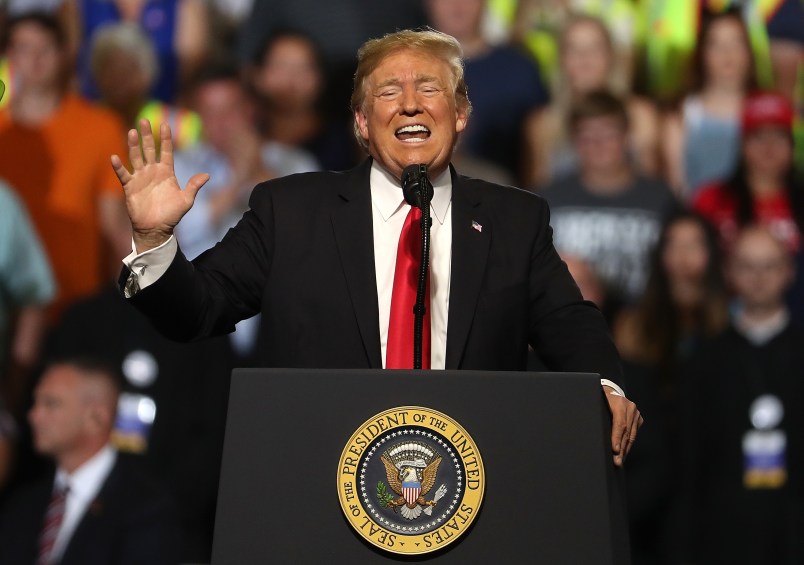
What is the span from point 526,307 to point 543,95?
370cm

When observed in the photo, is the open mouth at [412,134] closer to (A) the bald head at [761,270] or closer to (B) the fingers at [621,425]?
(B) the fingers at [621,425]

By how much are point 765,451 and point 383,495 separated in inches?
126

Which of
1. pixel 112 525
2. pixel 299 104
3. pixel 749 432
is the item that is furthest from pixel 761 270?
pixel 112 525

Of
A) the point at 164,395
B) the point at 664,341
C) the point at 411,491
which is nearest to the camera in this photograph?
the point at 411,491

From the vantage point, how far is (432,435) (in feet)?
6.17

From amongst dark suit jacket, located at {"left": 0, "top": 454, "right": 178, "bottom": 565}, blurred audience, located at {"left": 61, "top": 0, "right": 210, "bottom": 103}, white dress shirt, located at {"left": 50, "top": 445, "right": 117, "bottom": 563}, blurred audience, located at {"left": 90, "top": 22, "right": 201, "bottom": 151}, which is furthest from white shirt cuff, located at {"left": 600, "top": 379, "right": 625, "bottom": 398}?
blurred audience, located at {"left": 61, "top": 0, "right": 210, "bottom": 103}

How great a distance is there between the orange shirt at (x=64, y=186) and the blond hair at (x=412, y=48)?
10.6 feet

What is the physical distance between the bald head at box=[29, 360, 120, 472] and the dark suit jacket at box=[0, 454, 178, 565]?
113 millimetres

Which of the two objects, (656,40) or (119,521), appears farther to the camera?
(656,40)

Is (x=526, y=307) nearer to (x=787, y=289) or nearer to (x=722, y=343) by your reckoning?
(x=722, y=343)

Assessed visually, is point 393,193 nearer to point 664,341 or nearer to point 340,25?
point 664,341

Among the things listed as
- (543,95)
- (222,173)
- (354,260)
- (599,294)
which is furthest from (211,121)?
(354,260)

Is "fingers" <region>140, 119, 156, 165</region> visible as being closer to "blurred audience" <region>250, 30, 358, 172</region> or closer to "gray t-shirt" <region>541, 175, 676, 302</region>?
"gray t-shirt" <region>541, 175, 676, 302</region>

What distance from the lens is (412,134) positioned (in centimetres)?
236
